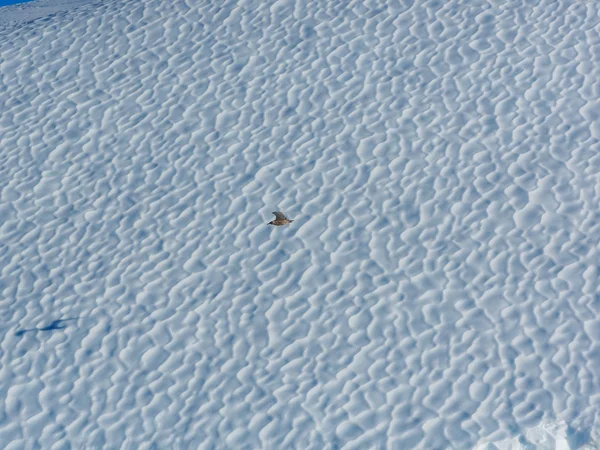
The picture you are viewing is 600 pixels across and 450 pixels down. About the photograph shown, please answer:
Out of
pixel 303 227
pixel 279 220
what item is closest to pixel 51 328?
pixel 279 220

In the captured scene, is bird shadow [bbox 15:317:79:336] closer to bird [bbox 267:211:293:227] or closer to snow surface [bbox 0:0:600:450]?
snow surface [bbox 0:0:600:450]

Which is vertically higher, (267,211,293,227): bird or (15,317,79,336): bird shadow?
(15,317,79,336): bird shadow

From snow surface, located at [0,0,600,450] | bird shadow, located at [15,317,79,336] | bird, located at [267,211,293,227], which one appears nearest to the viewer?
snow surface, located at [0,0,600,450]

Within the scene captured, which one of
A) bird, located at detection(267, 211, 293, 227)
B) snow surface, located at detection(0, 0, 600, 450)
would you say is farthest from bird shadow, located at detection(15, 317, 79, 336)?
bird, located at detection(267, 211, 293, 227)

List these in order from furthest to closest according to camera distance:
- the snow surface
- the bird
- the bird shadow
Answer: the bird, the bird shadow, the snow surface

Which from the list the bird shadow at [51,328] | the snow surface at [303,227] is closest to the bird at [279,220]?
the snow surface at [303,227]

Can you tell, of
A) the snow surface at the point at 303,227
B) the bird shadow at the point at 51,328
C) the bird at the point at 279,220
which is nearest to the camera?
the snow surface at the point at 303,227

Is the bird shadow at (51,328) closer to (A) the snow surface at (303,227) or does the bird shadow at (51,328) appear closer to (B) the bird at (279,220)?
(A) the snow surface at (303,227)

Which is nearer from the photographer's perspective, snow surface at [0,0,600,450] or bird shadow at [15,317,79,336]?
snow surface at [0,0,600,450]

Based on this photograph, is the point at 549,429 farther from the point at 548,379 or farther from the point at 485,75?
the point at 485,75

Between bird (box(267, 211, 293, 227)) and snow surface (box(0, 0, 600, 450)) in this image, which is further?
bird (box(267, 211, 293, 227))
